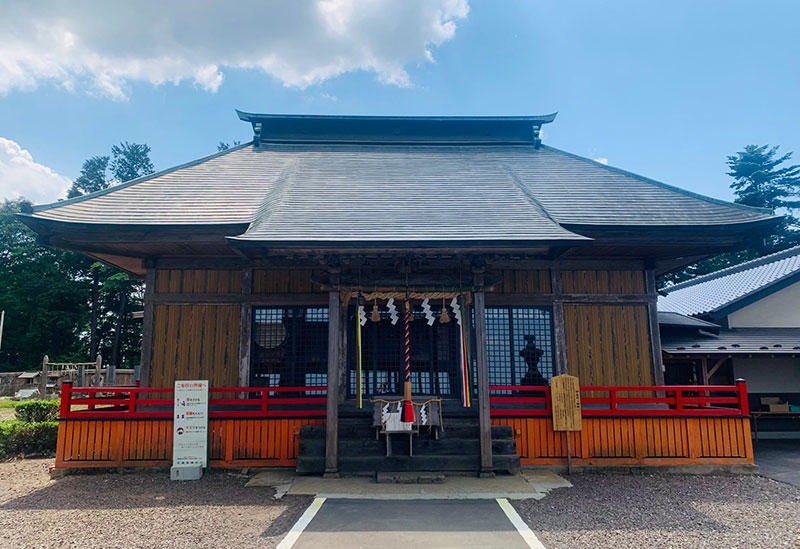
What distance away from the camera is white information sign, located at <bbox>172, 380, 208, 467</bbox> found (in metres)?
7.45

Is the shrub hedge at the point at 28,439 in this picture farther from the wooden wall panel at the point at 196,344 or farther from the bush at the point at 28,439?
the wooden wall panel at the point at 196,344

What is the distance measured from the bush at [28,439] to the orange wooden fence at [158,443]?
291 centimetres

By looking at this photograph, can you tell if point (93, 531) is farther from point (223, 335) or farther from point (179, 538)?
point (223, 335)

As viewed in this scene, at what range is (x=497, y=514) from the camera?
5.66 meters

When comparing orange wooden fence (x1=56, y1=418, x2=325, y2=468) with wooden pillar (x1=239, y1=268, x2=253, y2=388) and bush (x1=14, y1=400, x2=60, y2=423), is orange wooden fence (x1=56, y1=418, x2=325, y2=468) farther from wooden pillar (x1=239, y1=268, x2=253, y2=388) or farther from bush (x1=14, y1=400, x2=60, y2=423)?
bush (x1=14, y1=400, x2=60, y2=423)

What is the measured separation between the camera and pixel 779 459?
9.20m

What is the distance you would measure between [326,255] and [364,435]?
3211 mm

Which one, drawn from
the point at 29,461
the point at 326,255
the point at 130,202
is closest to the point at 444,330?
the point at 326,255

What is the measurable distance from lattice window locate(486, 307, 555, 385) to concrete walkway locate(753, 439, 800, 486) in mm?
4129

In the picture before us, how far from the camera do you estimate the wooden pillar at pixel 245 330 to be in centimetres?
873

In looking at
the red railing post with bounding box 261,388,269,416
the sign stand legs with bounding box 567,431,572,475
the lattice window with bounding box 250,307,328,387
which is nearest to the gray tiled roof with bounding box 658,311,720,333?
the sign stand legs with bounding box 567,431,572,475

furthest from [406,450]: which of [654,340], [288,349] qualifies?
[654,340]

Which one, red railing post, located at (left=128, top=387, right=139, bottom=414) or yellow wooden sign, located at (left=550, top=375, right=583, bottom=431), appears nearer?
yellow wooden sign, located at (left=550, top=375, right=583, bottom=431)

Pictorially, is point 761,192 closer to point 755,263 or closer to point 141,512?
point 755,263
